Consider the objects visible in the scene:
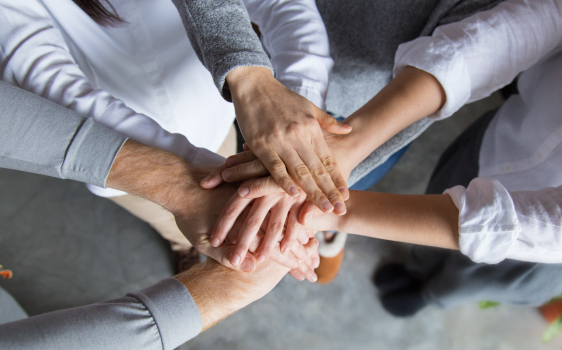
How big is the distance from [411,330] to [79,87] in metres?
1.55

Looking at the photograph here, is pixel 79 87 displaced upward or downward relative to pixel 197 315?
upward

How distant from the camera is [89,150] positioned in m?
0.68

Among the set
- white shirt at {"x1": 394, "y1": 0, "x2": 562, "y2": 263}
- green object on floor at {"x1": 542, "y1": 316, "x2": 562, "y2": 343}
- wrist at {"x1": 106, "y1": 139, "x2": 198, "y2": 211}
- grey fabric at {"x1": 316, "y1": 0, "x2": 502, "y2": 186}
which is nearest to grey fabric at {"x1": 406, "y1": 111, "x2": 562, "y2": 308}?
white shirt at {"x1": 394, "y1": 0, "x2": 562, "y2": 263}

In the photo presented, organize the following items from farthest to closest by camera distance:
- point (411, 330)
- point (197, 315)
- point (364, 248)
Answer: point (364, 248), point (411, 330), point (197, 315)

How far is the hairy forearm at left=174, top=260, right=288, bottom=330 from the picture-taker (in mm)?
680

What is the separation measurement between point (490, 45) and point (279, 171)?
0.53 m

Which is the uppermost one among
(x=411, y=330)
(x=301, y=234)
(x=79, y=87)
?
(x=79, y=87)

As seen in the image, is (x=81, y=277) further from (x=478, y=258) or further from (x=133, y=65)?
(x=478, y=258)

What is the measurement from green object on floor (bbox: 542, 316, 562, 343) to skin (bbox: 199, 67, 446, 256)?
1.20m

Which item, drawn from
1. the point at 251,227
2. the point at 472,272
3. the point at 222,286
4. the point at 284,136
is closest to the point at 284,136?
the point at 284,136

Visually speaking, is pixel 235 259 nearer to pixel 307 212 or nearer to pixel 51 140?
pixel 307 212

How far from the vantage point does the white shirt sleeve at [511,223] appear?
23.7 inches

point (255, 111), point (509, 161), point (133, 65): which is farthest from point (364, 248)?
point (133, 65)

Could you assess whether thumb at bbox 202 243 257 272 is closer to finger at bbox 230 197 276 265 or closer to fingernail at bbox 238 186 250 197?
finger at bbox 230 197 276 265
